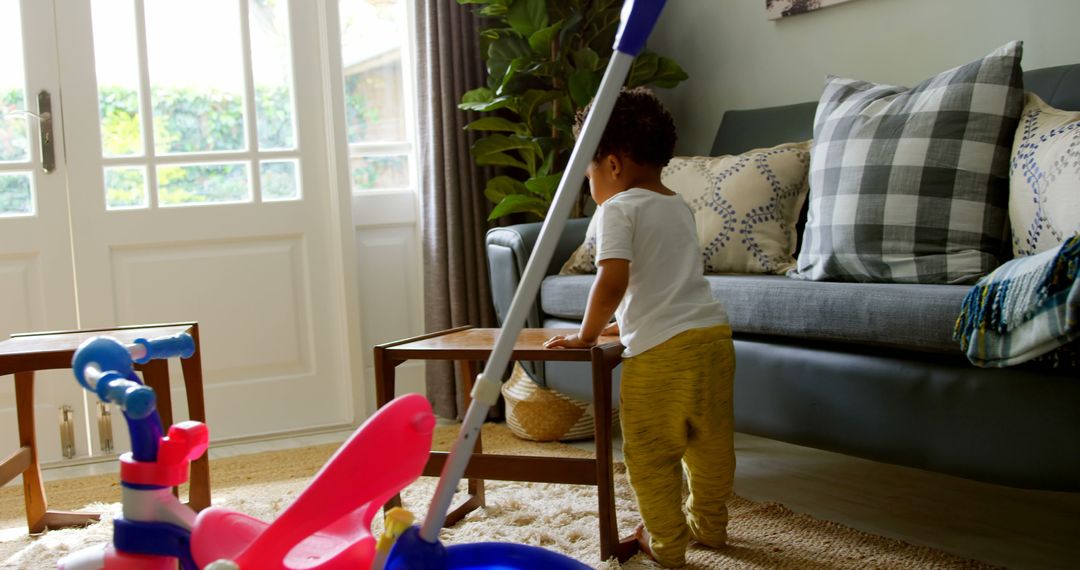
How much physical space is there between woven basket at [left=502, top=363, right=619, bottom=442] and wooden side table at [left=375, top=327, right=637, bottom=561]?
0.78 metres

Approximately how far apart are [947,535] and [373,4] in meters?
2.39

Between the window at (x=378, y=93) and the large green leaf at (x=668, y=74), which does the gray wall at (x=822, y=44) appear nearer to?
the large green leaf at (x=668, y=74)

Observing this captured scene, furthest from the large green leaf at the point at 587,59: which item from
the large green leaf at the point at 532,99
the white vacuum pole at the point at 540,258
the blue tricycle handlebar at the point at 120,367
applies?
the white vacuum pole at the point at 540,258

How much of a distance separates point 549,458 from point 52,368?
96 cm

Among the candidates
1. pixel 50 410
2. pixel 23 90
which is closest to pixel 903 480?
pixel 50 410

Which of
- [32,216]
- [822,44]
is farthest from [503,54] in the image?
[32,216]

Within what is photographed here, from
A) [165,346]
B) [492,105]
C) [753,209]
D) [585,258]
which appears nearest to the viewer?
[165,346]

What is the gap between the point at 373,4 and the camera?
10.7ft

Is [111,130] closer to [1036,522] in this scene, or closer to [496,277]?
[496,277]

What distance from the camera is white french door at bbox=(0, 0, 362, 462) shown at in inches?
113

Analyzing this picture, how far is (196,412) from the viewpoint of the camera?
1988 millimetres

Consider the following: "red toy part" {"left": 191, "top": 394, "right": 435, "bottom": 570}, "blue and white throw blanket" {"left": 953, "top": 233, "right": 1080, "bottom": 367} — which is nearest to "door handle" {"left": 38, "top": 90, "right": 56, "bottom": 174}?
"red toy part" {"left": 191, "top": 394, "right": 435, "bottom": 570}

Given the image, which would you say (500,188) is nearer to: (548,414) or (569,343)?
(548,414)

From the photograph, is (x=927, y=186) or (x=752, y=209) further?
(x=752, y=209)
